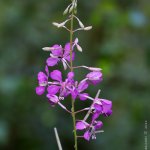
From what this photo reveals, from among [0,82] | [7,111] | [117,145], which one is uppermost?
[0,82]

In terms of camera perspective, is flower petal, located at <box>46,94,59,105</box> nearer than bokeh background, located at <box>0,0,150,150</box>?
Yes

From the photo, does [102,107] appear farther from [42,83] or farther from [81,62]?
[81,62]

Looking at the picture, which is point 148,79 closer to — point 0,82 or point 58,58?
point 0,82

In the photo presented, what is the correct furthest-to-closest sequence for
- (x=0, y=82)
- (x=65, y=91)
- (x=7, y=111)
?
(x=7, y=111) → (x=0, y=82) → (x=65, y=91)

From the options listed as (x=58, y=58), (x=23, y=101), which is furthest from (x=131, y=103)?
(x=58, y=58)

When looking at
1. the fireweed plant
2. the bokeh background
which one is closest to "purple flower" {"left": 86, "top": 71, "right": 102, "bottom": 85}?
the fireweed plant

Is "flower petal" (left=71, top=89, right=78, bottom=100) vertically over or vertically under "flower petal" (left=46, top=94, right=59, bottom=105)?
over

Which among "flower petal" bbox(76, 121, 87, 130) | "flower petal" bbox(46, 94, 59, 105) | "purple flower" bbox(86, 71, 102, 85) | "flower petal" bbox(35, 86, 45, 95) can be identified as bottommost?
"flower petal" bbox(76, 121, 87, 130)

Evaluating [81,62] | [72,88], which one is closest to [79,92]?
[72,88]

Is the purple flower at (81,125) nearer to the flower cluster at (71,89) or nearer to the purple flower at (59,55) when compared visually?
the flower cluster at (71,89)

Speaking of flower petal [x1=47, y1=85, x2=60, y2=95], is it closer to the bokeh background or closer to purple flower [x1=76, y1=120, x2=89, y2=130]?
purple flower [x1=76, y1=120, x2=89, y2=130]
